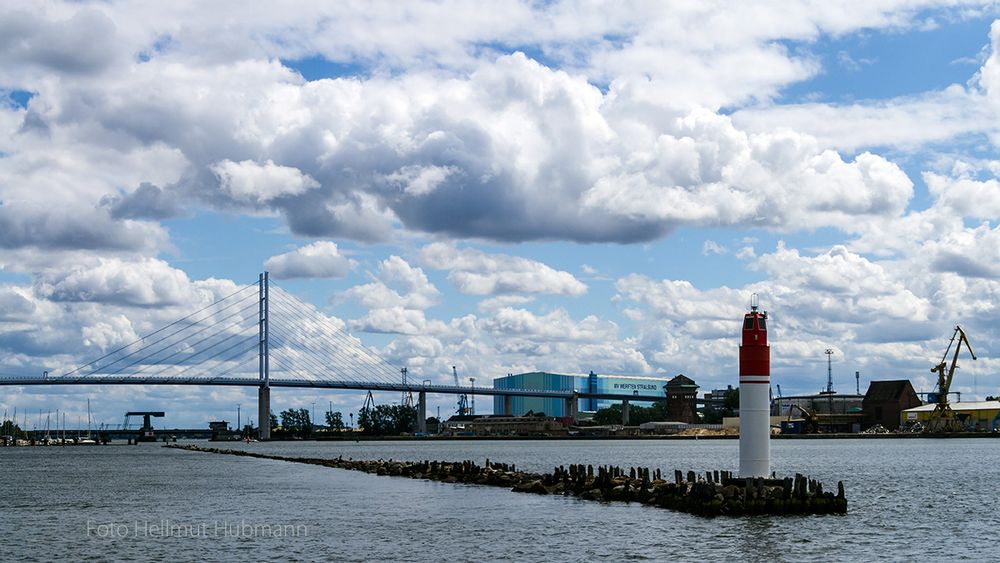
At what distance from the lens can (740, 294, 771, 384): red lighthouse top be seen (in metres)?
34.1

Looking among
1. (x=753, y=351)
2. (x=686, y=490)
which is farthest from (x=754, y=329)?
(x=686, y=490)

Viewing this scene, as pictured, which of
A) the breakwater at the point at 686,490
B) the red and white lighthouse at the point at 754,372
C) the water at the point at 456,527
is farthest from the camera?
the breakwater at the point at 686,490

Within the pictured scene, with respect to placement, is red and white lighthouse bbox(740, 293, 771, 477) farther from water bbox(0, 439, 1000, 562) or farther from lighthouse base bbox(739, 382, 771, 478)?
water bbox(0, 439, 1000, 562)

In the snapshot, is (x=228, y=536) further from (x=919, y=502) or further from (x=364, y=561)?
(x=919, y=502)

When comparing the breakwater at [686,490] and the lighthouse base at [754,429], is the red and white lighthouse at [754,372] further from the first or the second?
the breakwater at [686,490]

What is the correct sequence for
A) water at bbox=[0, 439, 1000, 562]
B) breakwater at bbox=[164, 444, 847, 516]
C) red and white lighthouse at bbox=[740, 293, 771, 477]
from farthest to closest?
breakwater at bbox=[164, 444, 847, 516] < red and white lighthouse at bbox=[740, 293, 771, 477] < water at bbox=[0, 439, 1000, 562]

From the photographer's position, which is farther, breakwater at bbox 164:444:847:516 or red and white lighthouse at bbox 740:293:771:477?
breakwater at bbox 164:444:847:516

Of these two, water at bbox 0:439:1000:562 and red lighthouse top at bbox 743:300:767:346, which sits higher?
red lighthouse top at bbox 743:300:767:346

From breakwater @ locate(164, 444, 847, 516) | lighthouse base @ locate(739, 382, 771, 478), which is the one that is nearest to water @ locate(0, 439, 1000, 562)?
breakwater @ locate(164, 444, 847, 516)

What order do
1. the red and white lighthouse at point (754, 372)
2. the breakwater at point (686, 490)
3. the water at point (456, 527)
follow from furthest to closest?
the breakwater at point (686, 490)
the red and white lighthouse at point (754, 372)
the water at point (456, 527)

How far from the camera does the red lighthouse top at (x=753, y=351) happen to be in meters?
34.1

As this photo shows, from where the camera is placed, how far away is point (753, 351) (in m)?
34.1

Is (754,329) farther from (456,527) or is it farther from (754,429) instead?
(456,527)

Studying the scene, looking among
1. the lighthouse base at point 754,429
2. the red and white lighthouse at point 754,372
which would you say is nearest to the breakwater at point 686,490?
the lighthouse base at point 754,429
